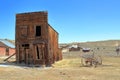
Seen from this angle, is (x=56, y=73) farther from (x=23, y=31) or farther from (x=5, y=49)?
(x=5, y=49)

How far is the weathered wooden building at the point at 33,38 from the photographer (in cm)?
3056

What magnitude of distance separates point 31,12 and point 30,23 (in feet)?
5.07

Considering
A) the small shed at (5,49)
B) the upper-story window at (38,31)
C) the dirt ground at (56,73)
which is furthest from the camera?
the small shed at (5,49)

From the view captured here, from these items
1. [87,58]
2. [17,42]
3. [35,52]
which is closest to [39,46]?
[35,52]

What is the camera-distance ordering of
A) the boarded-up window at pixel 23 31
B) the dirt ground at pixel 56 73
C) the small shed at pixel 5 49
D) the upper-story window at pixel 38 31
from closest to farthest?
the dirt ground at pixel 56 73, the upper-story window at pixel 38 31, the boarded-up window at pixel 23 31, the small shed at pixel 5 49

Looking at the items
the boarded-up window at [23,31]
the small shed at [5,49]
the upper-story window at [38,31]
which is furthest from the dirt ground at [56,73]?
the small shed at [5,49]

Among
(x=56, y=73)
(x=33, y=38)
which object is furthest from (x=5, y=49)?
(x=56, y=73)

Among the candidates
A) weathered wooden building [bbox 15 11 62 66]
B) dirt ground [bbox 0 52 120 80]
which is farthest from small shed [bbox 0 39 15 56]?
dirt ground [bbox 0 52 120 80]

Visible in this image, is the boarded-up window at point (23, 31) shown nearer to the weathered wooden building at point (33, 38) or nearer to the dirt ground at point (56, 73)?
the weathered wooden building at point (33, 38)

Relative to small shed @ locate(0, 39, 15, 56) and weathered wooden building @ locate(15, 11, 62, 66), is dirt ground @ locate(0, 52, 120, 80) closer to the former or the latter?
weathered wooden building @ locate(15, 11, 62, 66)

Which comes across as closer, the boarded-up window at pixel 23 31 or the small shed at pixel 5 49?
the boarded-up window at pixel 23 31

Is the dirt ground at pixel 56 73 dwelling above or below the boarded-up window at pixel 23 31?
below

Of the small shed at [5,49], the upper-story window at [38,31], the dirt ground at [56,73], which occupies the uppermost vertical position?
the upper-story window at [38,31]

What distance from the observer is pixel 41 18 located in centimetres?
3098
